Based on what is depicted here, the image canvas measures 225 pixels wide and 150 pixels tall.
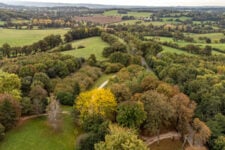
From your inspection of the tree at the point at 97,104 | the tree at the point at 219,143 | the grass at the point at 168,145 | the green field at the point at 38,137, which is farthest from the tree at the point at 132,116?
the tree at the point at 219,143

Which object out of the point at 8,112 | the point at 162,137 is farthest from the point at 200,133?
the point at 8,112

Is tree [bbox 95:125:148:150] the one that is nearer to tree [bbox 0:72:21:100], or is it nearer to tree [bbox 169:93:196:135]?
tree [bbox 169:93:196:135]

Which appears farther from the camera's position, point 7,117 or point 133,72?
point 133,72

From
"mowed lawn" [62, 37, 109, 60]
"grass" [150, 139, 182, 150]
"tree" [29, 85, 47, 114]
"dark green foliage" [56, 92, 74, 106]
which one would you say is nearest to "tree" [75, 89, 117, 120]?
"tree" [29, 85, 47, 114]

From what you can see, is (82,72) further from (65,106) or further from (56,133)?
(56,133)

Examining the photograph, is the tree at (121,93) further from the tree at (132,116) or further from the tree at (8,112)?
the tree at (8,112)

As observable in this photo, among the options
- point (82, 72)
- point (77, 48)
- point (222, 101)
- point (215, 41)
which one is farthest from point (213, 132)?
point (215, 41)
